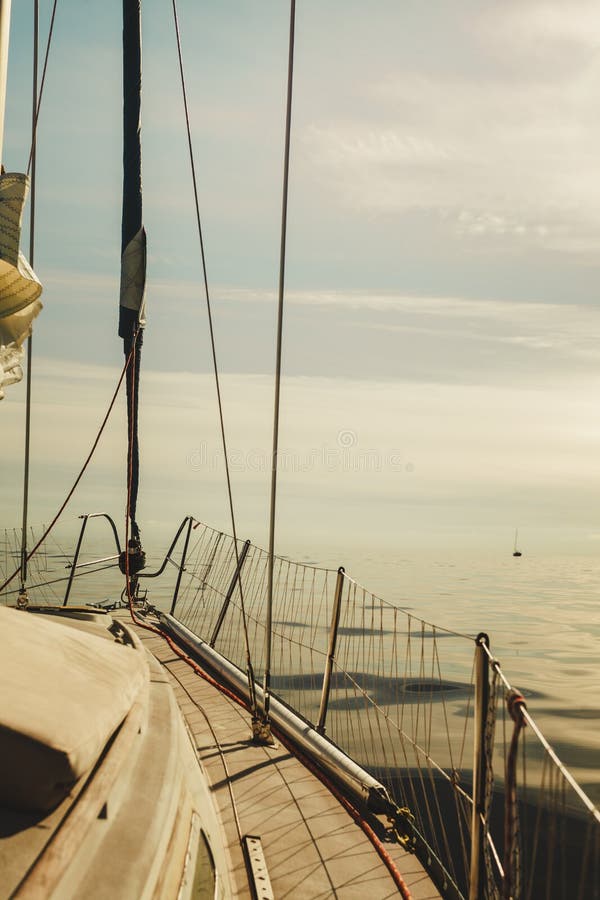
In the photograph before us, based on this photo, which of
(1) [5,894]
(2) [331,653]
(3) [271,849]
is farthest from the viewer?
(2) [331,653]

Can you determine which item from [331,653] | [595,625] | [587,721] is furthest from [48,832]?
[595,625]

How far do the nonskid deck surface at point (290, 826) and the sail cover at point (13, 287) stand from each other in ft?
8.90

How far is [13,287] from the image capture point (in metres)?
4.12

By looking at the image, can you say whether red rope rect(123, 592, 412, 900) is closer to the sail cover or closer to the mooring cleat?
the mooring cleat

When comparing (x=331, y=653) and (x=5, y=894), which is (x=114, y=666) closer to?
(x=5, y=894)

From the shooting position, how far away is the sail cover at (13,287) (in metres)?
4.12

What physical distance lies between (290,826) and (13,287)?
3.20 meters

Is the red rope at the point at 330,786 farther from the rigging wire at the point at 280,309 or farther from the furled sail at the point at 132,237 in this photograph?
the furled sail at the point at 132,237

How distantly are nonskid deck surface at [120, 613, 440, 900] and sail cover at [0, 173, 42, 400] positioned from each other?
271 cm

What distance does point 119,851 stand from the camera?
199 cm

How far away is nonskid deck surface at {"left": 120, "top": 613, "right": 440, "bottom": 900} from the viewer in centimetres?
371

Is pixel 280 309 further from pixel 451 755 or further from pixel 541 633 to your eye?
pixel 541 633

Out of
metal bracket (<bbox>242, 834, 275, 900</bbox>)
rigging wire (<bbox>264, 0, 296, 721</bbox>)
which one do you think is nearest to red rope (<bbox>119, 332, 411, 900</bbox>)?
rigging wire (<bbox>264, 0, 296, 721</bbox>)

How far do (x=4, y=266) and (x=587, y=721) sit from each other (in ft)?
46.9
